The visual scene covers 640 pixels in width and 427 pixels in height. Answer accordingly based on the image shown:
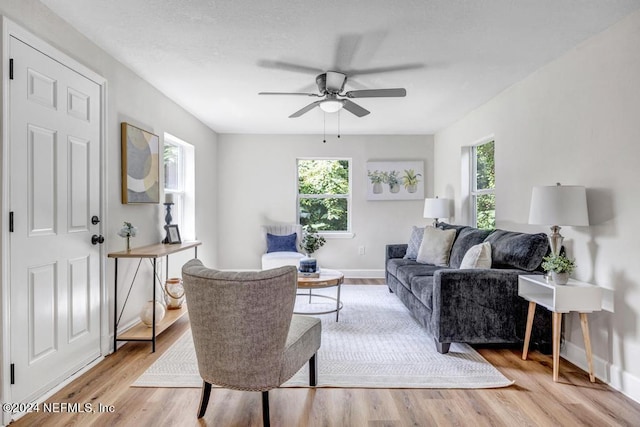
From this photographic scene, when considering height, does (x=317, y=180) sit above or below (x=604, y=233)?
above

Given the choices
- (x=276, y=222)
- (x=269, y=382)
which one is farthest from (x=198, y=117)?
(x=269, y=382)

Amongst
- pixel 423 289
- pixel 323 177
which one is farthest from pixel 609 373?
pixel 323 177

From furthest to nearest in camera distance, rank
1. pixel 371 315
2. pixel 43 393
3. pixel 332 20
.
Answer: pixel 371 315, pixel 332 20, pixel 43 393

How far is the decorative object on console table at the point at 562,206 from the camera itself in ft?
8.13

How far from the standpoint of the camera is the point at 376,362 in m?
2.73

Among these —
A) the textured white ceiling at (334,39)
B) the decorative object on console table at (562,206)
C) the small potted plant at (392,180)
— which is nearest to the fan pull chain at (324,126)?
the textured white ceiling at (334,39)

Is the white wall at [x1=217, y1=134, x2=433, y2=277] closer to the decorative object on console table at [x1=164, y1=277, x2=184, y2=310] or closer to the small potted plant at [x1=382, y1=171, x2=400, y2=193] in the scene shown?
the small potted plant at [x1=382, y1=171, x2=400, y2=193]

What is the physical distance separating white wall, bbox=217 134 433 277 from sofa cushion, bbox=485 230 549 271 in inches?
115

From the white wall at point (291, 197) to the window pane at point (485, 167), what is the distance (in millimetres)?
1285

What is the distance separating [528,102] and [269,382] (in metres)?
3.22

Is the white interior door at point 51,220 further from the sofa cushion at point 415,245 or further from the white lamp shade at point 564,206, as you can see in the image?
the sofa cushion at point 415,245

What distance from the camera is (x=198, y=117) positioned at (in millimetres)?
4984

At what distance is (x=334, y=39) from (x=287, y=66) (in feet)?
2.06

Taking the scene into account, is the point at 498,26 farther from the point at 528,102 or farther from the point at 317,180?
the point at 317,180
